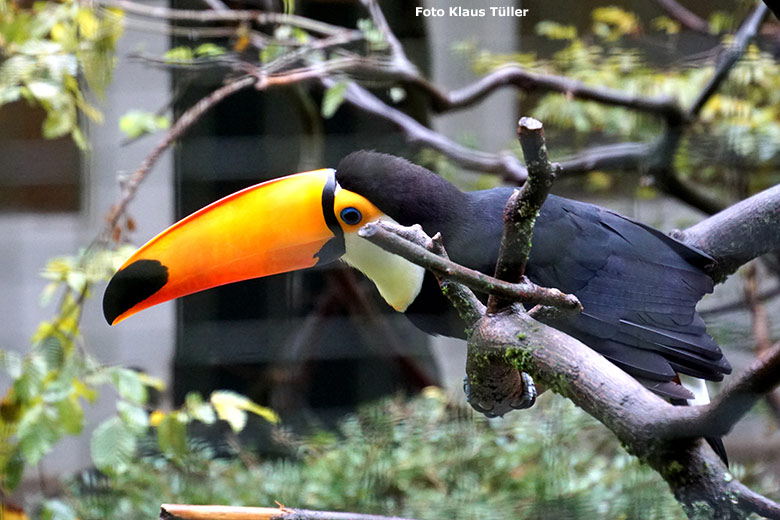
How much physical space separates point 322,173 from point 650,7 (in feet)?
3.80

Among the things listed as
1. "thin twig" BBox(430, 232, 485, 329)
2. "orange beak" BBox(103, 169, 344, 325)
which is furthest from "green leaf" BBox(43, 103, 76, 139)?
"thin twig" BBox(430, 232, 485, 329)

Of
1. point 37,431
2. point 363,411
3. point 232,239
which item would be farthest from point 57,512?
point 232,239

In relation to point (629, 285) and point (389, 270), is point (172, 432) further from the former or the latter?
point (629, 285)

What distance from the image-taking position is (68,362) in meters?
1.39

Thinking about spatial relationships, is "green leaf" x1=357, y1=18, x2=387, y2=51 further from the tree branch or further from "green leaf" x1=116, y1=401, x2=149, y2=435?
the tree branch

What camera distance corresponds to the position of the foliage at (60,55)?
1382 mm

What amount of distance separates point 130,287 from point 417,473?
95 cm

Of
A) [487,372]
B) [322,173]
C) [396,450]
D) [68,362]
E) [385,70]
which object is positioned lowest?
[396,450]

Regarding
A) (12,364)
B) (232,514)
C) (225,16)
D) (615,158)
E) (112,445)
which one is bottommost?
(112,445)

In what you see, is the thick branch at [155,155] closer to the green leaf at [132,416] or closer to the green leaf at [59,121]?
the green leaf at [59,121]

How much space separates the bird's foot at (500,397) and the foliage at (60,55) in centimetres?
89

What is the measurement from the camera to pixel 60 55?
1390mm

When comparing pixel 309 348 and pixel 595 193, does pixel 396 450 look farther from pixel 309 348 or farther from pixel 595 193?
pixel 595 193

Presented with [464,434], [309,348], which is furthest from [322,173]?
[309,348]
